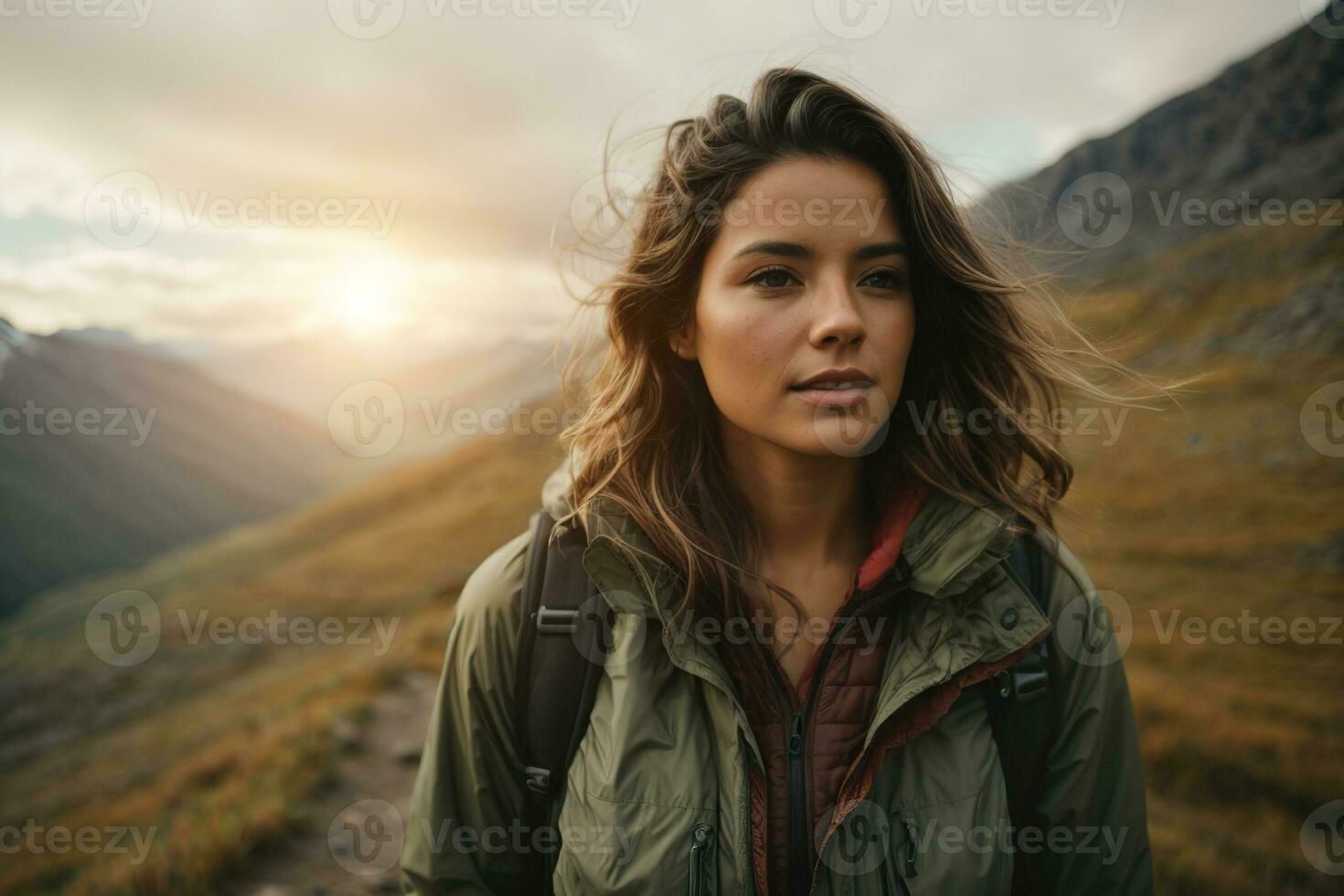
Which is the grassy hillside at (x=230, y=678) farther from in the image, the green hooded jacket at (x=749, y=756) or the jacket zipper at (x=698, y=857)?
the jacket zipper at (x=698, y=857)

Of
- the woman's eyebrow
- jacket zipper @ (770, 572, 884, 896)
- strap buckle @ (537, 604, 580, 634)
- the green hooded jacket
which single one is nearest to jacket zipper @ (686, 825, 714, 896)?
the green hooded jacket

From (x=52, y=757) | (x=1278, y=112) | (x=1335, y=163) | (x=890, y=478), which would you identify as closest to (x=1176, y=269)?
(x=1335, y=163)

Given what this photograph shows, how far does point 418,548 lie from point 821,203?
40.6 meters

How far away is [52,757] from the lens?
21.7m

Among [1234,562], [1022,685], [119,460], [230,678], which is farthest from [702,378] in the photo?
[119,460]

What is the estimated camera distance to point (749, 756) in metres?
2.09

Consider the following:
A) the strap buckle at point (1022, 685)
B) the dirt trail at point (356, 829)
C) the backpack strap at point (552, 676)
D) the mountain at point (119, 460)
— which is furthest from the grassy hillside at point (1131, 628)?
the mountain at point (119, 460)

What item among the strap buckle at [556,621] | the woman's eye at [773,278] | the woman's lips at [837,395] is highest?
the woman's eye at [773,278]

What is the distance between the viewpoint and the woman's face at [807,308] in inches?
88.9

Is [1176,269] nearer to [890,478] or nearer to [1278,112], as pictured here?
[1278,112]

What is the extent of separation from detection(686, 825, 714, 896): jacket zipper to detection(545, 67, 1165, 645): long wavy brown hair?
2.20ft

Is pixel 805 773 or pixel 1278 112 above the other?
pixel 1278 112

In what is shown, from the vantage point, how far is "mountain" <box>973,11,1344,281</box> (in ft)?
205

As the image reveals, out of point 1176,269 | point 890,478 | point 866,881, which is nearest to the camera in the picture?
point 866,881
